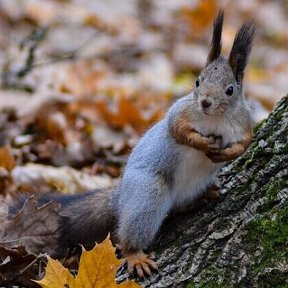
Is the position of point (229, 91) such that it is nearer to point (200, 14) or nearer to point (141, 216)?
point (141, 216)

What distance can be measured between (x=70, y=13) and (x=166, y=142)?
6845 millimetres

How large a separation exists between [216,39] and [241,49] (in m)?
0.11

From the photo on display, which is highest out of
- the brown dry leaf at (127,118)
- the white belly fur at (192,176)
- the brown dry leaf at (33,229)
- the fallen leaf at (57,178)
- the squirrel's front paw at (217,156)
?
the squirrel's front paw at (217,156)

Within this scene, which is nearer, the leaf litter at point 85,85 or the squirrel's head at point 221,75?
the squirrel's head at point 221,75

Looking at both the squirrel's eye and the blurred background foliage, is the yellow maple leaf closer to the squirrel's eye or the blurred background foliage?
the squirrel's eye

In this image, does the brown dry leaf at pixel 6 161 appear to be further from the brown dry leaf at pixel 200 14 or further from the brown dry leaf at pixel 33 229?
the brown dry leaf at pixel 200 14

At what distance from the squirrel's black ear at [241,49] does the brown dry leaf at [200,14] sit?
20.1 feet

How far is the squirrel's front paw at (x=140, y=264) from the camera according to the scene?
2752 mm

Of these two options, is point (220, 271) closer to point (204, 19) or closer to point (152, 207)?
point (152, 207)

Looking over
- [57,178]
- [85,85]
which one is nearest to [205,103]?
[57,178]

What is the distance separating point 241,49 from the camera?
2.89 meters

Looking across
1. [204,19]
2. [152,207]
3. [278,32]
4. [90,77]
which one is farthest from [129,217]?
[278,32]

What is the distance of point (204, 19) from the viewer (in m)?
9.44

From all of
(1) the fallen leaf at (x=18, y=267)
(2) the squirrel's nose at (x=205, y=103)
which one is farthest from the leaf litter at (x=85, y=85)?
(2) the squirrel's nose at (x=205, y=103)
